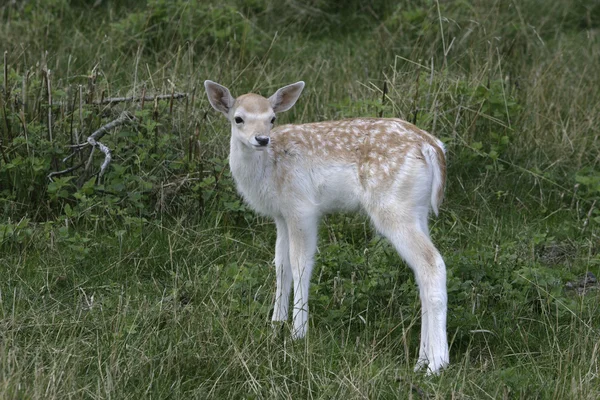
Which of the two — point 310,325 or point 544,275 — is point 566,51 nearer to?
point 544,275

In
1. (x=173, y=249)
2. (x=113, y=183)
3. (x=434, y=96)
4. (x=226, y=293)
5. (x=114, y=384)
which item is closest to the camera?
(x=114, y=384)

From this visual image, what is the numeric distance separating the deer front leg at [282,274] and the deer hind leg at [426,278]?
0.66 m

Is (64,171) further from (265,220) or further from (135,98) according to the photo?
(265,220)

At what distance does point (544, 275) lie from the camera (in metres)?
6.27

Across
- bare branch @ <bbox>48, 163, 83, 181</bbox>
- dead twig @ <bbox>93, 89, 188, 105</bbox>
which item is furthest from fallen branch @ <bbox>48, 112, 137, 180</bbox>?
dead twig @ <bbox>93, 89, 188, 105</bbox>

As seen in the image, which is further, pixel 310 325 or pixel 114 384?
pixel 310 325

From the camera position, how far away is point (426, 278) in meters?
5.75

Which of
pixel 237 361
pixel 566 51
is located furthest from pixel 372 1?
pixel 237 361

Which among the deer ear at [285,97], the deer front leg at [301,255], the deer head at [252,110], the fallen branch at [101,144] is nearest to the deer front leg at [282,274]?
the deer front leg at [301,255]

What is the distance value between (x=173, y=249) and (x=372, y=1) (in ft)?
15.9

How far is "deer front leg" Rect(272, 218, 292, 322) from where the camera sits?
618 cm

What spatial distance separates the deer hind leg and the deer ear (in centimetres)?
96

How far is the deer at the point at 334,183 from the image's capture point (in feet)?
19.1

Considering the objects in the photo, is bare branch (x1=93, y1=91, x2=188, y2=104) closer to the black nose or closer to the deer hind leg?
the black nose
